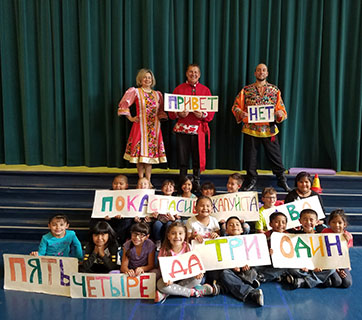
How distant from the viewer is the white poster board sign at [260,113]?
3.94m

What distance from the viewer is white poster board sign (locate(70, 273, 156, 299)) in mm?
2551

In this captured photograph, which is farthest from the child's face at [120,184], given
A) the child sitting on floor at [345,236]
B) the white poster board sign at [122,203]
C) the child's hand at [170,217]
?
the child sitting on floor at [345,236]

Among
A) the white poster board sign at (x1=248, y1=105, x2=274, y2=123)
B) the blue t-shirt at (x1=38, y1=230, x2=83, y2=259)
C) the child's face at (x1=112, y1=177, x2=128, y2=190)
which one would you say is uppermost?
the white poster board sign at (x1=248, y1=105, x2=274, y2=123)

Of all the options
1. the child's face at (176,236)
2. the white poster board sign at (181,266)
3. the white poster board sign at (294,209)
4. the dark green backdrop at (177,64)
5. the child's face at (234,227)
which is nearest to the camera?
the white poster board sign at (181,266)

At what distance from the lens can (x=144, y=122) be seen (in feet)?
13.5

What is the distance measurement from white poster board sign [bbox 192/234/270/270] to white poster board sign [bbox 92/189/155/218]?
0.83 metres

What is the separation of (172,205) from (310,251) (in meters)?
1.26

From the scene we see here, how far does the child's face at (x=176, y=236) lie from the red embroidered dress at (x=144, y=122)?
156 centimetres

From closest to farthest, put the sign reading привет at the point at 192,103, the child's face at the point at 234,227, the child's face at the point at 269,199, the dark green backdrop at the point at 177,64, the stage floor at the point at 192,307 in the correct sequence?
the stage floor at the point at 192,307 → the child's face at the point at 234,227 → the child's face at the point at 269,199 → the sign reading привет at the point at 192,103 → the dark green backdrop at the point at 177,64

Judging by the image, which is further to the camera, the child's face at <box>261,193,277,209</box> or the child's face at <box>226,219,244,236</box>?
the child's face at <box>261,193,277,209</box>

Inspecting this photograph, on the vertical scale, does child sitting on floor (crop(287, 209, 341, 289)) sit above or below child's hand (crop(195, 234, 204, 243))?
below

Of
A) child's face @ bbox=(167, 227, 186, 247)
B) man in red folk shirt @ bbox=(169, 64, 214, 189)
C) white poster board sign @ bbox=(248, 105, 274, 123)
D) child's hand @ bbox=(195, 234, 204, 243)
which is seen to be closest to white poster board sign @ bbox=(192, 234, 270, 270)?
child's hand @ bbox=(195, 234, 204, 243)

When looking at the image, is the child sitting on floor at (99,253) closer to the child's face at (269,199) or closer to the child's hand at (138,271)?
the child's hand at (138,271)

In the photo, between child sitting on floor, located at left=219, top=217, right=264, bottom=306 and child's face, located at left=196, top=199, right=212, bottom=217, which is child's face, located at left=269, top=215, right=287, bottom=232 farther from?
child's face, located at left=196, top=199, right=212, bottom=217
